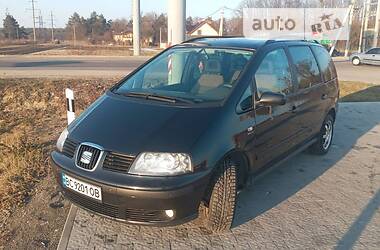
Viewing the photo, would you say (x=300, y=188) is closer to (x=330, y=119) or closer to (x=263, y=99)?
(x=263, y=99)

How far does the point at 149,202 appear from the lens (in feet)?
8.64

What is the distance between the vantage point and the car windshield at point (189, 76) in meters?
3.41

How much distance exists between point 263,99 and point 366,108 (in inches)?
262

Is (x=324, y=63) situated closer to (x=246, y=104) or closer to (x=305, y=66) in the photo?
(x=305, y=66)

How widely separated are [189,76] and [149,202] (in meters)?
1.64

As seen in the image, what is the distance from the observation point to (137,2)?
94.4ft

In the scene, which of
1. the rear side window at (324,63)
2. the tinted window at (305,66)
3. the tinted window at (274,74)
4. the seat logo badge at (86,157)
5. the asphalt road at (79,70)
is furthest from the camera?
the asphalt road at (79,70)

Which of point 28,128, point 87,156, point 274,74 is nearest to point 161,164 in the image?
point 87,156

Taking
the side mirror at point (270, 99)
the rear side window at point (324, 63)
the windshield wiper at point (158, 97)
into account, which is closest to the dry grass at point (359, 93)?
the rear side window at point (324, 63)

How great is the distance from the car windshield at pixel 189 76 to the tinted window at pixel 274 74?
0.21 m

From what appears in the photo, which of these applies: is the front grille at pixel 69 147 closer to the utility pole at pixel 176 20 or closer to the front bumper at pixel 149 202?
the front bumper at pixel 149 202

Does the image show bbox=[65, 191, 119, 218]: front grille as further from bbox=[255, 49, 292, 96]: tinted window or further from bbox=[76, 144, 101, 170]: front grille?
bbox=[255, 49, 292, 96]: tinted window

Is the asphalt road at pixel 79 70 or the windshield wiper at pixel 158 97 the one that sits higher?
the windshield wiper at pixel 158 97

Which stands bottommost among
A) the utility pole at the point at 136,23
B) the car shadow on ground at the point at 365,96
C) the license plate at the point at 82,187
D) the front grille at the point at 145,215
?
the car shadow on ground at the point at 365,96
